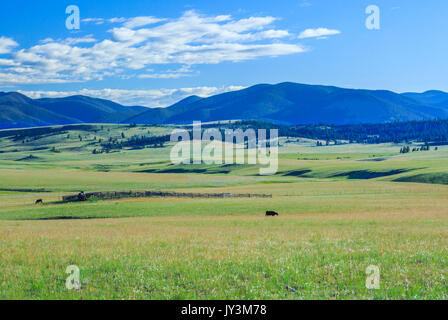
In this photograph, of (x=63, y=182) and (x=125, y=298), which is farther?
(x=63, y=182)

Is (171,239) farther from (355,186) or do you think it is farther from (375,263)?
(355,186)

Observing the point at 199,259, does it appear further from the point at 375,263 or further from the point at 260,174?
the point at 260,174

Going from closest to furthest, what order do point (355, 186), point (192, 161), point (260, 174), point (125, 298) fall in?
point (125, 298) → point (355, 186) → point (260, 174) → point (192, 161)

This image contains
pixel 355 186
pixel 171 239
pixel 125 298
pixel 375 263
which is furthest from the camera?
pixel 355 186

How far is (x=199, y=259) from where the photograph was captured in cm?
1456

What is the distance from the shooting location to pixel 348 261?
14.3 metres

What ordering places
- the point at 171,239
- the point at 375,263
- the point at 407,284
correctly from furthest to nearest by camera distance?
the point at 171,239
the point at 375,263
the point at 407,284

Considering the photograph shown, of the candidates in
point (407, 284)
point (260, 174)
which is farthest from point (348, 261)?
point (260, 174)

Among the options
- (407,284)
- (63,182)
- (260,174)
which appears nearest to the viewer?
(407,284)

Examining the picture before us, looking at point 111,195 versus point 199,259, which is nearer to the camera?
point 199,259
